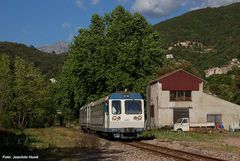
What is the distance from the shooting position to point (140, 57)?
5666 cm

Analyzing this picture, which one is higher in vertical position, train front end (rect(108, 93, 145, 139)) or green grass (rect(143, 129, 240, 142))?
train front end (rect(108, 93, 145, 139))

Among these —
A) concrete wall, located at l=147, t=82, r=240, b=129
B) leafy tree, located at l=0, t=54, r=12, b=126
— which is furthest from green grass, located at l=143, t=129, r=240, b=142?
concrete wall, located at l=147, t=82, r=240, b=129

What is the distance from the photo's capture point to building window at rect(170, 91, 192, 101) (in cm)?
6278

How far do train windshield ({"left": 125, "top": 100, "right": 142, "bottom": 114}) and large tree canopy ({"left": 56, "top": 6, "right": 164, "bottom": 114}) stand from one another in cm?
2285

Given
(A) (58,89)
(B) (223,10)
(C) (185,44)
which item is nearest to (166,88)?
(A) (58,89)

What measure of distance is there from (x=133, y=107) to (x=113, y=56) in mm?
24687

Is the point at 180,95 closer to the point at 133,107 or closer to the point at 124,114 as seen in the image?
the point at 133,107

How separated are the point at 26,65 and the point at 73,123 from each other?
32.2m

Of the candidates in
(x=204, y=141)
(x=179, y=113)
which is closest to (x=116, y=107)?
(x=204, y=141)

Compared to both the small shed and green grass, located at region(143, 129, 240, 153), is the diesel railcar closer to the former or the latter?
green grass, located at region(143, 129, 240, 153)

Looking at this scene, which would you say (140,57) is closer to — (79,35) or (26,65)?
(79,35)

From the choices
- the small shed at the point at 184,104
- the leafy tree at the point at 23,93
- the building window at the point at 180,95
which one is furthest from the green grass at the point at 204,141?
the leafy tree at the point at 23,93

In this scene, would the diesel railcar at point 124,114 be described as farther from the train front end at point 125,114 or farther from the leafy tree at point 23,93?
the leafy tree at point 23,93

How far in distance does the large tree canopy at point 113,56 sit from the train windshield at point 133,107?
22848 mm
